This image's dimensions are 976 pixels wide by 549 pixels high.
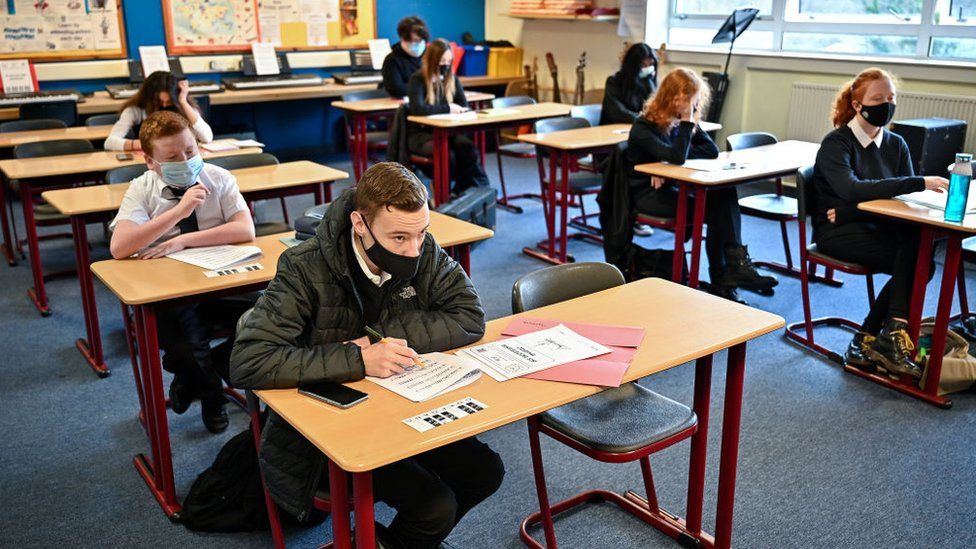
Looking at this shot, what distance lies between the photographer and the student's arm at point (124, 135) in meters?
4.50

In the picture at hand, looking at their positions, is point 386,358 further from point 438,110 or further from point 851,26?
point 851,26

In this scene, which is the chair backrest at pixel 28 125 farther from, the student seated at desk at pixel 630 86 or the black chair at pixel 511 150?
the student seated at desk at pixel 630 86

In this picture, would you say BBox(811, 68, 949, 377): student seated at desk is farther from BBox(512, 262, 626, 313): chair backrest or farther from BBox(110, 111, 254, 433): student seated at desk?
BBox(110, 111, 254, 433): student seated at desk

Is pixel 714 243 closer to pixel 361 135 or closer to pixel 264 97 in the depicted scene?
pixel 361 135

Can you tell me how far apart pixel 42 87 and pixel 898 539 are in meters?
6.86

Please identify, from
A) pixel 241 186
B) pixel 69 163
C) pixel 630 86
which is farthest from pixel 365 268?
pixel 630 86

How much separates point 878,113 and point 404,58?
3925mm

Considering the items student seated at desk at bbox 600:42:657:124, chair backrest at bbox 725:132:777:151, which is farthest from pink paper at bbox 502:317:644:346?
student seated at desk at bbox 600:42:657:124

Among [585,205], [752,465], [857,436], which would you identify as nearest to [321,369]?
[752,465]

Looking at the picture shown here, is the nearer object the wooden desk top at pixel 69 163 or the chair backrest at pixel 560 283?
the chair backrest at pixel 560 283

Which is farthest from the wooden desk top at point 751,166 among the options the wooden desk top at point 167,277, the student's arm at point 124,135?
the student's arm at point 124,135

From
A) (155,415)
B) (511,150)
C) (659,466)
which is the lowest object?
(659,466)

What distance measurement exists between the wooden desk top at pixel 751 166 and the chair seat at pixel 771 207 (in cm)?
24

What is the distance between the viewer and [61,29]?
6938 millimetres
